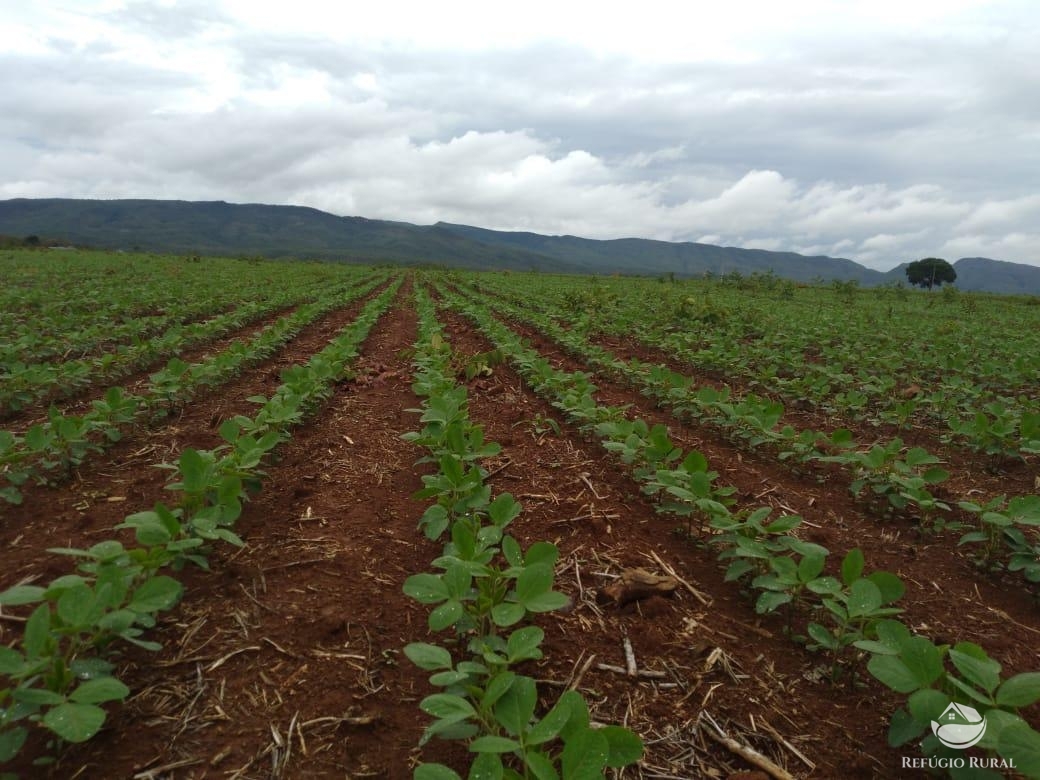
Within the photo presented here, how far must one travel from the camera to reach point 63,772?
1.26m

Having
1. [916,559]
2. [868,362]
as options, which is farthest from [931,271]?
[916,559]

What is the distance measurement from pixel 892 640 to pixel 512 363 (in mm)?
4820

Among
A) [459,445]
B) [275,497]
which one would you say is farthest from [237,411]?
[459,445]

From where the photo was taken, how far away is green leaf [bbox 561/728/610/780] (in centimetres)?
104

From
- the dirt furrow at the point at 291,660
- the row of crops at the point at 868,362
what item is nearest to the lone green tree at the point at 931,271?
the row of crops at the point at 868,362

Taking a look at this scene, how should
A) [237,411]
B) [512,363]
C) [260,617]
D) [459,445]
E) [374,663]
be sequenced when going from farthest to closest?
1. [512,363]
2. [237,411]
3. [459,445]
4. [260,617]
5. [374,663]

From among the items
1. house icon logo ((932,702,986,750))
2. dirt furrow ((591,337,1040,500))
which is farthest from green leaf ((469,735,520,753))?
dirt furrow ((591,337,1040,500))

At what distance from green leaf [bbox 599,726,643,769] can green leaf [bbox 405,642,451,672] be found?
0.43 metres

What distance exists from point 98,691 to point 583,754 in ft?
3.62

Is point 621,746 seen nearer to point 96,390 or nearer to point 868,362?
point 96,390

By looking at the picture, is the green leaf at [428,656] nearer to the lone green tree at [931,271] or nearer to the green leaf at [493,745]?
the green leaf at [493,745]

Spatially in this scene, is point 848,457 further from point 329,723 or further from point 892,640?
point 329,723

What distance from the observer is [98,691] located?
3.96 feet

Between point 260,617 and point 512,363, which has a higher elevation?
point 512,363
